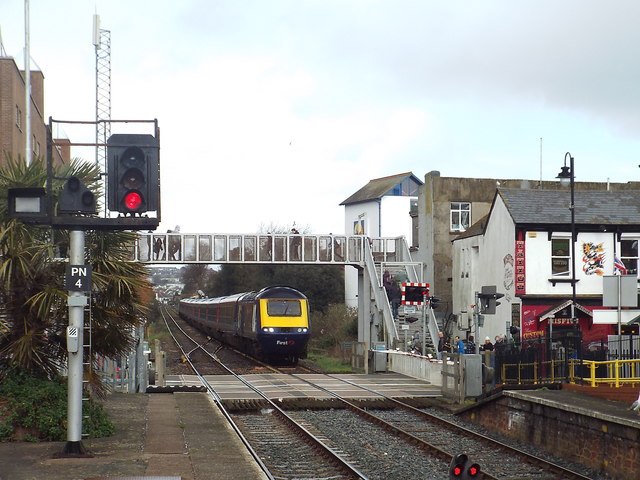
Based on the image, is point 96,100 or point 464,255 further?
point 464,255

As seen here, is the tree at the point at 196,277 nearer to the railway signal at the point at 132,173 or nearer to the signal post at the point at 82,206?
the signal post at the point at 82,206

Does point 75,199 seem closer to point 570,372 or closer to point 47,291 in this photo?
point 47,291

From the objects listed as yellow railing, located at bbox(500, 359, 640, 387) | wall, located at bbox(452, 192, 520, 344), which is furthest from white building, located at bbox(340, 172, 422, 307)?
yellow railing, located at bbox(500, 359, 640, 387)

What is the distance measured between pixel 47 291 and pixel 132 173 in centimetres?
307

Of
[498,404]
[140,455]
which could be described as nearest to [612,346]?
[498,404]

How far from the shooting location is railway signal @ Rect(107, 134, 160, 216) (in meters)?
10.5

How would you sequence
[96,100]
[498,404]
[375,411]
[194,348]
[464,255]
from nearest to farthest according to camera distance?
1. [498,404]
2. [375,411]
3. [96,100]
4. [464,255]
5. [194,348]

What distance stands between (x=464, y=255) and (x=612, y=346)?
56.4ft

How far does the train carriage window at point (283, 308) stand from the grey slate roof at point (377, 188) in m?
26.8

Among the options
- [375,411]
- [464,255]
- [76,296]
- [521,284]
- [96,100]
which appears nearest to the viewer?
[76,296]

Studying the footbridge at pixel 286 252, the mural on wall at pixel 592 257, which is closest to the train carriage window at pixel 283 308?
the footbridge at pixel 286 252

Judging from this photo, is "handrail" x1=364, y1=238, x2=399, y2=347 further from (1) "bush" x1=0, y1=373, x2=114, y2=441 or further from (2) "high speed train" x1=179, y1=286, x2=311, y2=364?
(1) "bush" x1=0, y1=373, x2=114, y2=441

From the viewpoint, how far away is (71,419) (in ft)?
37.6

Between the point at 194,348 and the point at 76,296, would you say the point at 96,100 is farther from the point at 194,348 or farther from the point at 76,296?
the point at 76,296
